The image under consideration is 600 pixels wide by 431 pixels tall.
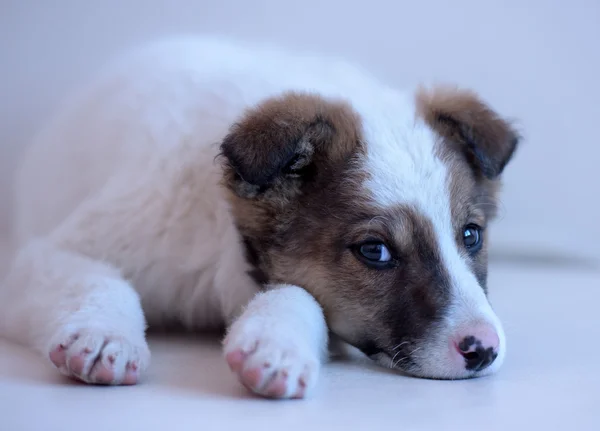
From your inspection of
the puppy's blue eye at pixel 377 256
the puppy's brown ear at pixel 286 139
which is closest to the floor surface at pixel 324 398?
the puppy's blue eye at pixel 377 256

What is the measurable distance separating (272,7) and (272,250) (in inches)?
98.2

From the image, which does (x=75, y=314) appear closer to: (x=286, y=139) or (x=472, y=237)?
(x=286, y=139)

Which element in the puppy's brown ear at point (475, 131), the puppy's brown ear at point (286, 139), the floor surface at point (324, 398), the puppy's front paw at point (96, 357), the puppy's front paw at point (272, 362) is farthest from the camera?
the puppy's brown ear at point (475, 131)

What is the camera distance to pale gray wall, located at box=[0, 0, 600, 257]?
4547 millimetres

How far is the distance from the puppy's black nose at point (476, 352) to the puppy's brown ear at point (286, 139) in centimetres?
72

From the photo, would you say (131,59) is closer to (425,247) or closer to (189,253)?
(189,253)

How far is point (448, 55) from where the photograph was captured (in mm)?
4793

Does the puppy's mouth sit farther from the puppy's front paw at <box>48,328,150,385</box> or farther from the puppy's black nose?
the puppy's front paw at <box>48,328,150,385</box>

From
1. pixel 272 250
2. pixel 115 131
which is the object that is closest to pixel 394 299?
pixel 272 250

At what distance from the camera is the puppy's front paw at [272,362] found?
1967mm

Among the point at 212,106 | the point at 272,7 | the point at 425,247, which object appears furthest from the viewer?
the point at 272,7

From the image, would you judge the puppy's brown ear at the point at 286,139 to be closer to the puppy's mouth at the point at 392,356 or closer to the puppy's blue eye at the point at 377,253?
the puppy's blue eye at the point at 377,253

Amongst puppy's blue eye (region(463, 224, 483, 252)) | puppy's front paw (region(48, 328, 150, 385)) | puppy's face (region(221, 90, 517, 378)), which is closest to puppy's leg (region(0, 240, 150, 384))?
puppy's front paw (region(48, 328, 150, 385))

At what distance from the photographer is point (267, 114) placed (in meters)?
2.50
